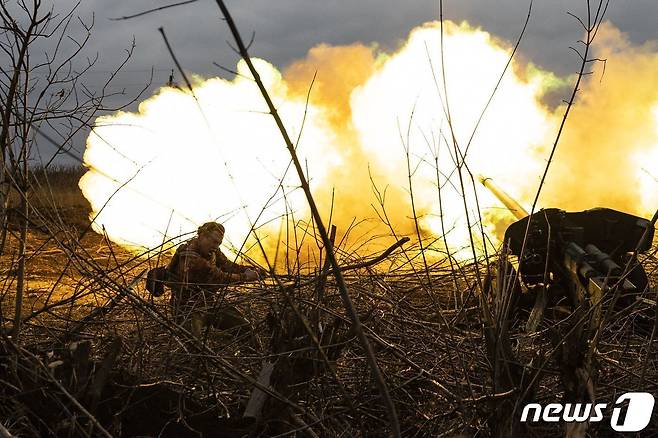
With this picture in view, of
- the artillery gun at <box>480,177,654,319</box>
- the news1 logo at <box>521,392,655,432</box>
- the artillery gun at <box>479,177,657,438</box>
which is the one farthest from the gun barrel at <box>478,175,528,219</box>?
the news1 logo at <box>521,392,655,432</box>

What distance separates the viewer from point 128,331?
205 inches

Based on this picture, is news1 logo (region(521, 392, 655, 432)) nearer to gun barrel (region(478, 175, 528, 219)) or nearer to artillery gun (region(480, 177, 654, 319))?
artillery gun (region(480, 177, 654, 319))

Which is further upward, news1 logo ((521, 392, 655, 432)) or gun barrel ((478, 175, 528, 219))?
gun barrel ((478, 175, 528, 219))

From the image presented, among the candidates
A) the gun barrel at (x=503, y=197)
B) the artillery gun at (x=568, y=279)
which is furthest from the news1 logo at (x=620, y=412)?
the gun barrel at (x=503, y=197)

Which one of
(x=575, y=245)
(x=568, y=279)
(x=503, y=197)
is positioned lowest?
(x=568, y=279)

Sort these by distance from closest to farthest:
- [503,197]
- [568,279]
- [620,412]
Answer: [620,412] < [568,279] < [503,197]

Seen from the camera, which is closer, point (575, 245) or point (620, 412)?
point (620, 412)

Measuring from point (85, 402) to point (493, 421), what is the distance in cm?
182

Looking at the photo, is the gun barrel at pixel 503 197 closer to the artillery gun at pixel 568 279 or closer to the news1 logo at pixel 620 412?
the artillery gun at pixel 568 279

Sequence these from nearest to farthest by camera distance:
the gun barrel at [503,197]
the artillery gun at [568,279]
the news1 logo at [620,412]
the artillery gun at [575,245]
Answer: the artillery gun at [568,279]
the news1 logo at [620,412]
the artillery gun at [575,245]
the gun barrel at [503,197]

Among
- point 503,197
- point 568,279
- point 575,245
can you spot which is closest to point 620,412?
point 568,279

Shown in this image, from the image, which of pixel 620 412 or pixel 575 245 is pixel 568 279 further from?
pixel 620 412

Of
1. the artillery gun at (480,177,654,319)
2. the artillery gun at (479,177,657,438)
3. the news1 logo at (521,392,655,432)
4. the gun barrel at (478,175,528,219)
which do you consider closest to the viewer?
the artillery gun at (479,177,657,438)

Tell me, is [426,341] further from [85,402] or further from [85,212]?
[85,212]
